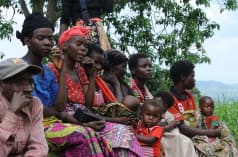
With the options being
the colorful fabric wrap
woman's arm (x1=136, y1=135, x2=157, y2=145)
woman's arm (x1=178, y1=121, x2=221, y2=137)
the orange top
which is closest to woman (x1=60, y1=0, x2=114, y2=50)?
the orange top

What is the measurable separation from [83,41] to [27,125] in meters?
1.38

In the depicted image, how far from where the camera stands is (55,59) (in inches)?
209

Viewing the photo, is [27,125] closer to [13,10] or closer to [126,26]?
[126,26]

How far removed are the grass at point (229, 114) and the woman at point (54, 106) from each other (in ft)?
17.8

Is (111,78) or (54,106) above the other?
(111,78)

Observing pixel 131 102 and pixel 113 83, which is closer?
pixel 131 102

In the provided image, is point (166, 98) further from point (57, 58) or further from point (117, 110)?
point (57, 58)

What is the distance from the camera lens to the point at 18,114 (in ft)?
13.9

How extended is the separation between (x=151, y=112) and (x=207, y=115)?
3.40 feet

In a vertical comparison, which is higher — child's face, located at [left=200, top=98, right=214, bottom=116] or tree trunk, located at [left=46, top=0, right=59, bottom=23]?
tree trunk, located at [left=46, top=0, right=59, bottom=23]

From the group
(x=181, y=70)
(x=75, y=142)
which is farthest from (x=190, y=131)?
(x=75, y=142)

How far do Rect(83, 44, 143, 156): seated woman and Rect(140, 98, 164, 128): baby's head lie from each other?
105mm

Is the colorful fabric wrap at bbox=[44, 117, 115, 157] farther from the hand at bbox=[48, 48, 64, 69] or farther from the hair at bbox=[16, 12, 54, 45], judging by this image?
the hair at bbox=[16, 12, 54, 45]

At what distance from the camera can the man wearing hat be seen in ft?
13.5
